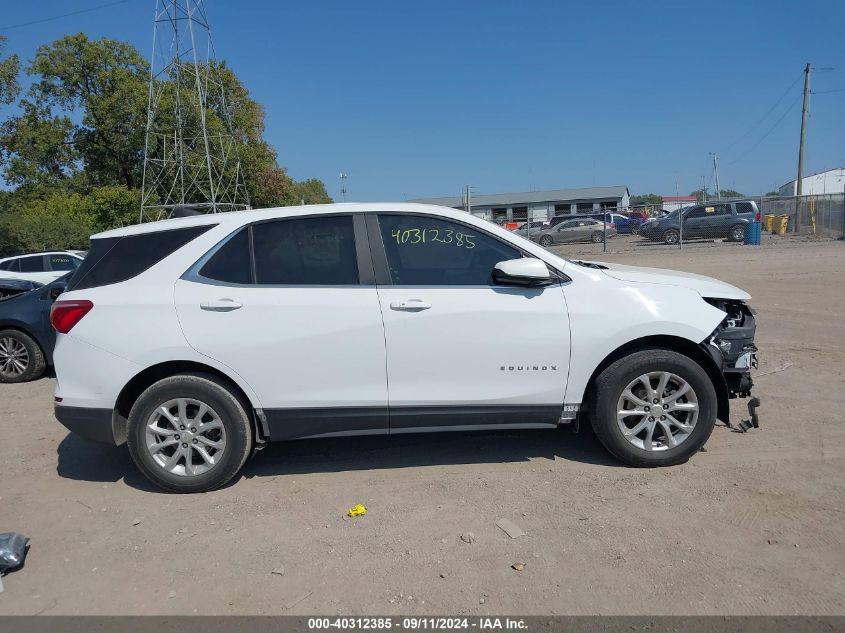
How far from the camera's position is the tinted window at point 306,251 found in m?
4.09

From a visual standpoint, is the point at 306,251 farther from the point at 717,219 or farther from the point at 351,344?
the point at 717,219

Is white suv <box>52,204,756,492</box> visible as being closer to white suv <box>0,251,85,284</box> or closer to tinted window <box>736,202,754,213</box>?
white suv <box>0,251,85,284</box>

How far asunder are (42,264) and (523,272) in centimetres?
1364

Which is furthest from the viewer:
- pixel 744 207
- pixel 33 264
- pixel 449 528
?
pixel 744 207

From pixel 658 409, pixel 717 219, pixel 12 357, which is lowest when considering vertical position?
pixel 12 357

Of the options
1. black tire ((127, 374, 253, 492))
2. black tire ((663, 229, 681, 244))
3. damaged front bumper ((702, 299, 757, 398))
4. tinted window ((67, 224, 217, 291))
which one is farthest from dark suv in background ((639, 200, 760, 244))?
black tire ((127, 374, 253, 492))

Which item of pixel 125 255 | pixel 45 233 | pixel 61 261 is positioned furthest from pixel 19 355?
pixel 45 233

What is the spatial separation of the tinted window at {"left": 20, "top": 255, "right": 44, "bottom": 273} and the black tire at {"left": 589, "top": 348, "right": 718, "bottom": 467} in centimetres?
1380

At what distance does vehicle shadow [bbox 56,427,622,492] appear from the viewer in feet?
14.6

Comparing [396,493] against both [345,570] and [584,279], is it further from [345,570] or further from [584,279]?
[584,279]

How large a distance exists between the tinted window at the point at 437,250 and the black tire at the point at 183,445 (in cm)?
140

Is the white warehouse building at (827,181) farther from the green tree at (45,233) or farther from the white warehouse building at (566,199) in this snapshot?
the green tree at (45,233)

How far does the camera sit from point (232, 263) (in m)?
4.11
